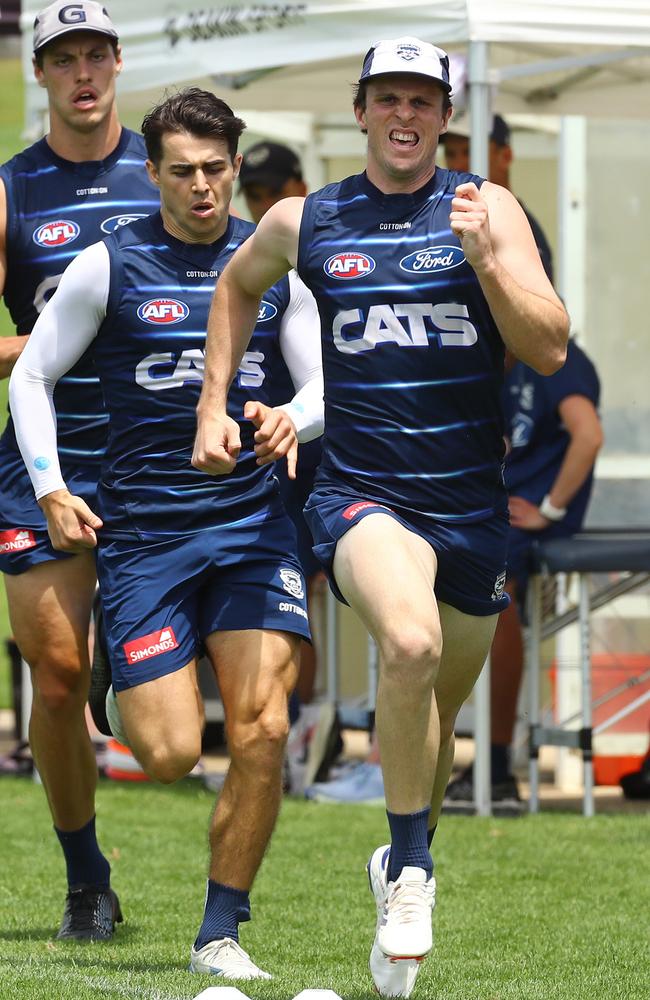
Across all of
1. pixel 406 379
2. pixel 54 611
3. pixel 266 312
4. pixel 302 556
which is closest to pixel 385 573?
pixel 406 379

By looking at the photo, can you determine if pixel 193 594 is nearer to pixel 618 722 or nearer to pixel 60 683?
pixel 60 683

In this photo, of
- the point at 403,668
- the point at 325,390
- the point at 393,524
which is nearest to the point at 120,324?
the point at 325,390

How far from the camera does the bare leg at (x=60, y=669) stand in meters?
5.61

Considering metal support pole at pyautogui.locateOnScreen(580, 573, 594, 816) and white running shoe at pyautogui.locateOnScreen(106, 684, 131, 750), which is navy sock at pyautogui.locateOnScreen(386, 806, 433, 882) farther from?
metal support pole at pyautogui.locateOnScreen(580, 573, 594, 816)

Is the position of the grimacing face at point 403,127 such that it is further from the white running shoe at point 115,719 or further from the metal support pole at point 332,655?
the metal support pole at point 332,655

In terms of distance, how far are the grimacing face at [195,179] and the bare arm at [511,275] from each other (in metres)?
0.85

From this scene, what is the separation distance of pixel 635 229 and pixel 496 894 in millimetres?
4902

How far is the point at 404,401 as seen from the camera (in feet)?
15.7

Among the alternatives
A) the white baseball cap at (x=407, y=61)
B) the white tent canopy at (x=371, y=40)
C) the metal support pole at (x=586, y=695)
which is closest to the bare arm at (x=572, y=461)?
the metal support pole at (x=586, y=695)

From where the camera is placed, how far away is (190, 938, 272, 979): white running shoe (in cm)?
488

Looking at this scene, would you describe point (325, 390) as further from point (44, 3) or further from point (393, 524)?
point (44, 3)

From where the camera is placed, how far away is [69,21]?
5852 mm

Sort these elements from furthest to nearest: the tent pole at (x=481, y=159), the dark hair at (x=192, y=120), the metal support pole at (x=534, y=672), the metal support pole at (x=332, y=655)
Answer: the metal support pole at (x=332, y=655) < the metal support pole at (x=534, y=672) < the tent pole at (x=481, y=159) < the dark hair at (x=192, y=120)

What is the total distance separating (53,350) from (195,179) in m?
0.63
